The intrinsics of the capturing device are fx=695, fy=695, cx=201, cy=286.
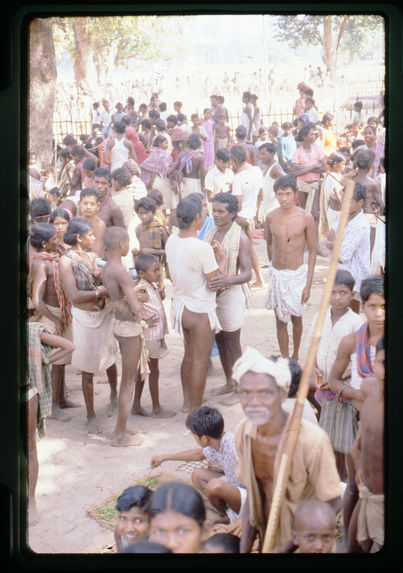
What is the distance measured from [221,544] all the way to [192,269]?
2619 mm

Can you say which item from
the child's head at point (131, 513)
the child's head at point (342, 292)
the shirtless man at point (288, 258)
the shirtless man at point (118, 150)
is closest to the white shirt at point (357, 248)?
the shirtless man at point (288, 258)

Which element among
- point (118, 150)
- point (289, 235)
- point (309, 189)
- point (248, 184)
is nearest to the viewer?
point (289, 235)

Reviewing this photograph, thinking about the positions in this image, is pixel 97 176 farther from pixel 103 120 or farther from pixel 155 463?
pixel 103 120

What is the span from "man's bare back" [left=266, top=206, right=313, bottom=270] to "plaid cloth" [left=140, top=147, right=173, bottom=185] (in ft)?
11.2

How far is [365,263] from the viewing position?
4.65m

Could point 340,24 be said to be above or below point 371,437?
above

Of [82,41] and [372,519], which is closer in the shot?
[372,519]

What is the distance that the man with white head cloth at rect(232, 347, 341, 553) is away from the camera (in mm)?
1987

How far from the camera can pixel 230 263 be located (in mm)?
4582

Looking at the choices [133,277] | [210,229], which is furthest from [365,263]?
[133,277]

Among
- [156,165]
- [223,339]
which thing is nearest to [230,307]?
[223,339]

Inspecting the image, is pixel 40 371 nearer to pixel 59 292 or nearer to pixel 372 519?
pixel 59 292

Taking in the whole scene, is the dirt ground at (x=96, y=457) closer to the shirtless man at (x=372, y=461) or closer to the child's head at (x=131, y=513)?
the child's head at (x=131, y=513)

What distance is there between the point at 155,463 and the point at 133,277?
1.44 meters
